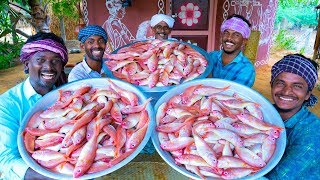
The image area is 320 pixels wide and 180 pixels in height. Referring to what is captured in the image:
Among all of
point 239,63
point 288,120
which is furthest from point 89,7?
point 288,120

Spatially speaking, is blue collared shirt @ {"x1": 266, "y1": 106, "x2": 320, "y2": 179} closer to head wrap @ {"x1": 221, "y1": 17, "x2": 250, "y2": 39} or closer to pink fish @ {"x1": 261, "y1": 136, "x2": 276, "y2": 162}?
pink fish @ {"x1": 261, "y1": 136, "x2": 276, "y2": 162}

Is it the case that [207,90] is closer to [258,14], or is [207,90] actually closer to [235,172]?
[235,172]

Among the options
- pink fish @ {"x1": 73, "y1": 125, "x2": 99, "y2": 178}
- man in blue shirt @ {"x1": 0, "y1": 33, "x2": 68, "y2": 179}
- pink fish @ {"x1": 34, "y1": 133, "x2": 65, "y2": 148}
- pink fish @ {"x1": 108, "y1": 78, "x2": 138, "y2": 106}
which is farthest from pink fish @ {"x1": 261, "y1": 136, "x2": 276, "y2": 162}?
man in blue shirt @ {"x1": 0, "y1": 33, "x2": 68, "y2": 179}

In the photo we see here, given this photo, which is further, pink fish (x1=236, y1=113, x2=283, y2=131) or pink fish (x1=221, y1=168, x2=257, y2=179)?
pink fish (x1=236, y1=113, x2=283, y2=131)

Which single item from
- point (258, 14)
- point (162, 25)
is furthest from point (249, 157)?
point (258, 14)

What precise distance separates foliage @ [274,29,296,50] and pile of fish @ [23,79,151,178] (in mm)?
12337

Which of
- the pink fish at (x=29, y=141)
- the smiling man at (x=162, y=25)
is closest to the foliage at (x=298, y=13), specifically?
the smiling man at (x=162, y=25)

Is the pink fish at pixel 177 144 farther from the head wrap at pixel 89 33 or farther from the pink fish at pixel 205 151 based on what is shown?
the head wrap at pixel 89 33

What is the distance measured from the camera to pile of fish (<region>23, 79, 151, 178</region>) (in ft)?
4.47

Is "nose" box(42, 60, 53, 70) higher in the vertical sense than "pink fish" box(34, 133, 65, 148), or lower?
higher

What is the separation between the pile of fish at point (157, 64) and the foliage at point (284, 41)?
37.4 feet

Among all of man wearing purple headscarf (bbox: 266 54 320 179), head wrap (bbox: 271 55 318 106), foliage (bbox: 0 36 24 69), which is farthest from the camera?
foliage (bbox: 0 36 24 69)

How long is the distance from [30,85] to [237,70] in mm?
1871

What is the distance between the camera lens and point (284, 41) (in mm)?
12469
